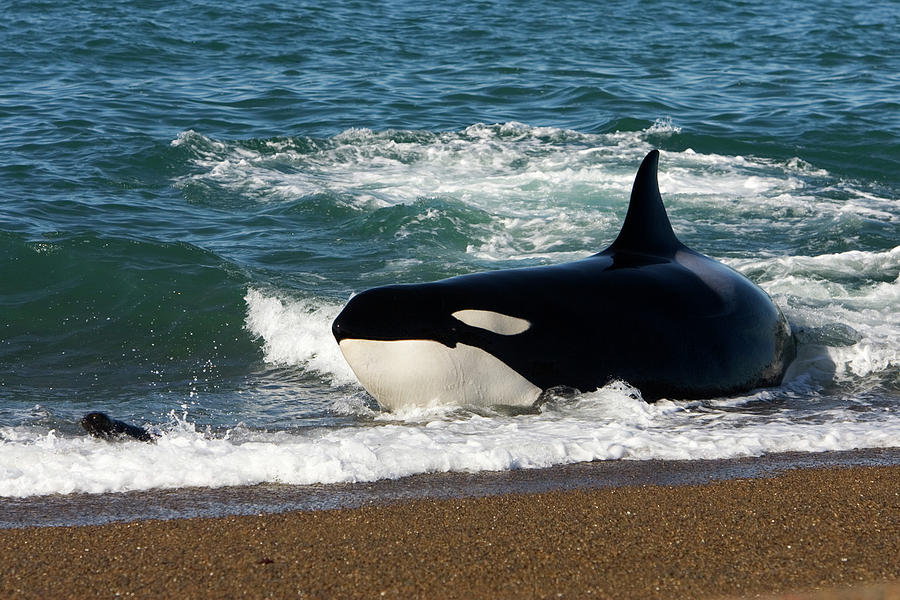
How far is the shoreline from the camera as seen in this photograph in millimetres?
6449

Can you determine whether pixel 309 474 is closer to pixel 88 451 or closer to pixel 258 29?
pixel 88 451

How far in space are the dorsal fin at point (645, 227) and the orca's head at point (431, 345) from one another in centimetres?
172

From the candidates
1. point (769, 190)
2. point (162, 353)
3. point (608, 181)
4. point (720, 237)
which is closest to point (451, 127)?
point (608, 181)

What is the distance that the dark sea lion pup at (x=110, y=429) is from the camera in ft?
25.8

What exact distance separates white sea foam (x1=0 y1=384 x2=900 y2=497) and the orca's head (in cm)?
20

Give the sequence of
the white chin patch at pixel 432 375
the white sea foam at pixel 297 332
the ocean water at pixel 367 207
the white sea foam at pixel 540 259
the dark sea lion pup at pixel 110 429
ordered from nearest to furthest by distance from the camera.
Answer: the white sea foam at pixel 540 259 < the dark sea lion pup at pixel 110 429 < the ocean water at pixel 367 207 < the white chin patch at pixel 432 375 < the white sea foam at pixel 297 332

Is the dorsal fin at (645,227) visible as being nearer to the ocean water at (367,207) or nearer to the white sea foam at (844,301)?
the ocean water at (367,207)

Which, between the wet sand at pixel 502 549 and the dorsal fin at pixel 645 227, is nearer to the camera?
the wet sand at pixel 502 549

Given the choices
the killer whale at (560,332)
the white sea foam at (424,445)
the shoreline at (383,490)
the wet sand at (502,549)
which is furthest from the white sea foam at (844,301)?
the wet sand at (502,549)

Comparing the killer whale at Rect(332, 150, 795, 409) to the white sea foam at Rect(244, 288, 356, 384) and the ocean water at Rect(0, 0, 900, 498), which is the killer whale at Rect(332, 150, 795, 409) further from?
the white sea foam at Rect(244, 288, 356, 384)

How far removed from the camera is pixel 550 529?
19.8 ft

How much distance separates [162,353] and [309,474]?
4847mm

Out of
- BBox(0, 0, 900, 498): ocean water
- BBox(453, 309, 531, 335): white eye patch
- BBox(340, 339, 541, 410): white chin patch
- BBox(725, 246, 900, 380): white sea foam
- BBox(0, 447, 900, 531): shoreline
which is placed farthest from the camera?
BBox(725, 246, 900, 380): white sea foam

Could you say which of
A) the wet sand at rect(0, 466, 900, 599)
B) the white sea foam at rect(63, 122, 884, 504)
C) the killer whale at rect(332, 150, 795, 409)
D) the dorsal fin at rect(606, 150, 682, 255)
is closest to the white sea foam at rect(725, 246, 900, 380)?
the white sea foam at rect(63, 122, 884, 504)
